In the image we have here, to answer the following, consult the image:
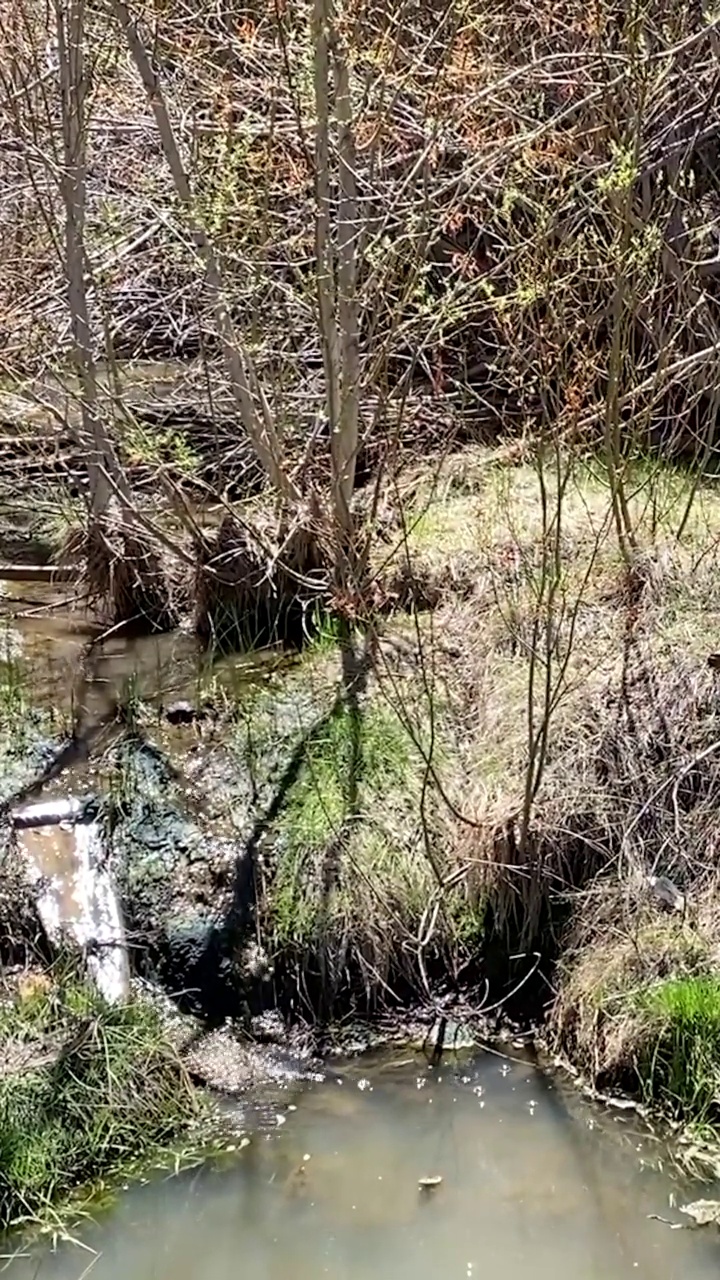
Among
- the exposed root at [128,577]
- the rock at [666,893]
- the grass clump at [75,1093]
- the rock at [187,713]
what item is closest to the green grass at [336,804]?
the rock at [187,713]

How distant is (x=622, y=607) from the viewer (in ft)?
17.8

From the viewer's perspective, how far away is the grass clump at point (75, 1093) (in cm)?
405

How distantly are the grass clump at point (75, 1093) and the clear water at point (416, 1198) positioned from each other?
0.50 feet

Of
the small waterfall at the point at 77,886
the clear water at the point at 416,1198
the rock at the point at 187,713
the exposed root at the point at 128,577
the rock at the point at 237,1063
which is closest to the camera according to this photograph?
the clear water at the point at 416,1198

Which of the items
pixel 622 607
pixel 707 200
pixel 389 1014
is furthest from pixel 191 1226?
pixel 707 200

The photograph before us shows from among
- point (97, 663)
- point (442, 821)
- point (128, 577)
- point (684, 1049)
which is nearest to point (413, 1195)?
point (684, 1049)

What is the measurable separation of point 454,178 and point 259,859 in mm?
2525

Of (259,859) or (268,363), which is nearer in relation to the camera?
(259,859)

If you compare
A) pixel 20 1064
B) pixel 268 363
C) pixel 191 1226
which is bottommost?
pixel 191 1226

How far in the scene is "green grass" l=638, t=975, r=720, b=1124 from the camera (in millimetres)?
4223

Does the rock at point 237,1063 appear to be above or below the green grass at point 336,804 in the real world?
below

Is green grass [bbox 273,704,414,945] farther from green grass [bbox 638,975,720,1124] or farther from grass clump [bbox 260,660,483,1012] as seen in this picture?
green grass [bbox 638,975,720,1124]

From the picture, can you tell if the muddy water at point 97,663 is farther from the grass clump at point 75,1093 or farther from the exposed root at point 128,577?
the grass clump at point 75,1093

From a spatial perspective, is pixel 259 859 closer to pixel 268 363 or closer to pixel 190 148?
pixel 268 363
